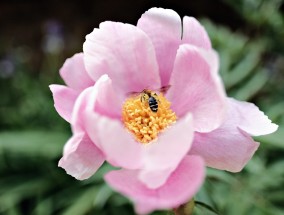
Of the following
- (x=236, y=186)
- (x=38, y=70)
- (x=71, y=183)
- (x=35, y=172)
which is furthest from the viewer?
(x=38, y=70)

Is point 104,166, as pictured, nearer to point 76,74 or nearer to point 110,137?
point 76,74

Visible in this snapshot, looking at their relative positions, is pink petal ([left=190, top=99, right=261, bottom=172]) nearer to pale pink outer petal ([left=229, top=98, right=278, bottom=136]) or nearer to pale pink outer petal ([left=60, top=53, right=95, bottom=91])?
pale pink outer petal ([left=229, top=98, right=278, bottom=136])

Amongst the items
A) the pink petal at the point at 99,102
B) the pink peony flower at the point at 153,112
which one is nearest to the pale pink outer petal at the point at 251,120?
the pink peony flower at the point at 153,112

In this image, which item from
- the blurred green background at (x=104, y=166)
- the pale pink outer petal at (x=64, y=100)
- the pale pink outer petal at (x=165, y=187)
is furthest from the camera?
the blurred green background at (x=104, y=166)

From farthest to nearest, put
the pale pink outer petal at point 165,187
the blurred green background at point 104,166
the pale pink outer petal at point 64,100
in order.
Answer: the blurred green background at point 104,166 < the pale pink outer petal at point 64,100 < the pale pink outer petal at point 165,187

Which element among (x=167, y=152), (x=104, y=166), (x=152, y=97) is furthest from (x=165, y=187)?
(x=104, y=166)

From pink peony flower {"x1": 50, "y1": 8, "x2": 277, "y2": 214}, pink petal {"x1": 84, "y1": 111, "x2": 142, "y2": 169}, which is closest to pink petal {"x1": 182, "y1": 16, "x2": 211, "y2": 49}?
pink peony flower {"x1": 50, "y1": 8, "x2": 277, "y2": 214}

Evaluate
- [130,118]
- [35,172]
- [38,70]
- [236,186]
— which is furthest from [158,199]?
[38,70]

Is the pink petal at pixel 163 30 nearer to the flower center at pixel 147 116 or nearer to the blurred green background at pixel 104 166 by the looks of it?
the flower center at pixel 147 116

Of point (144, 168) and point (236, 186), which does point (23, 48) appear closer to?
point (236, 186)
